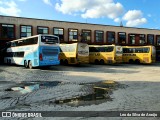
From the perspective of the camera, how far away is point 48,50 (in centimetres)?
2245

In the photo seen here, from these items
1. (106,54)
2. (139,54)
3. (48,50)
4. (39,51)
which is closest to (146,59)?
(139,54)

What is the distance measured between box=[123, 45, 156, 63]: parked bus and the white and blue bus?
15.6 meters

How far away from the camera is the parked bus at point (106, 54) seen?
103 ft

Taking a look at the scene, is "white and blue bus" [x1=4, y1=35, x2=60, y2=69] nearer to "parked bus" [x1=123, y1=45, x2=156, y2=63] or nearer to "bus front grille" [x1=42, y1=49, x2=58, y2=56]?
"bus front grille" [x1=42, y1=49, x2=58, y2=56]

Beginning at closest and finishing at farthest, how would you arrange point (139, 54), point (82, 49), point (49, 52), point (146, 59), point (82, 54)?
point (49, 52)
point (82, 54)
point (82, 49)
point (146, 59)
point (139, 54)

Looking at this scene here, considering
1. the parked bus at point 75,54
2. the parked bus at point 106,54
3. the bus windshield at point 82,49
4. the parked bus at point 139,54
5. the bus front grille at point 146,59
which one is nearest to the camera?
the parked bus at point 75,54

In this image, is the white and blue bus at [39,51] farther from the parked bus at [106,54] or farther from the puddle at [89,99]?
the puddle at [89,99]

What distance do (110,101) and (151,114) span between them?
2056mm

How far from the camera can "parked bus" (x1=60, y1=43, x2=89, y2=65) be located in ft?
91.0

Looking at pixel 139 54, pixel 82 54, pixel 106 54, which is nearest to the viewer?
pixel 82 54

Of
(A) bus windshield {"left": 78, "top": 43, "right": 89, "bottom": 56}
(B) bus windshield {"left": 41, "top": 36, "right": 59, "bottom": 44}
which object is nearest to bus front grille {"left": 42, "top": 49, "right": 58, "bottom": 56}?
(B) bus windshield {"left": 41, "top": 36, "right": 59, "bottom": 44}

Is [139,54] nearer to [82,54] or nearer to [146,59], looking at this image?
[146,59]

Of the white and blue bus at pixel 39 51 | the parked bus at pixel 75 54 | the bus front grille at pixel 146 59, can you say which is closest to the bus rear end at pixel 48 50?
the white and blue bus at pixel 39 51

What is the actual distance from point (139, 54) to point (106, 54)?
5.83m
